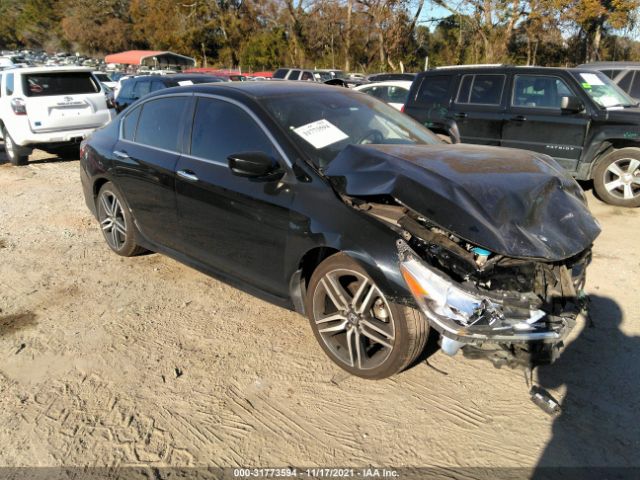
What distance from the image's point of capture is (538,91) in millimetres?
7520

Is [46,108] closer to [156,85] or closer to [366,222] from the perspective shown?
[156,85]

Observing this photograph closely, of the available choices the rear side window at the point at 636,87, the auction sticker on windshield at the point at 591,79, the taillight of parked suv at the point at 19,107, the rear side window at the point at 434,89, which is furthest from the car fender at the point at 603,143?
the taillight of parked suv at the point at 19,107

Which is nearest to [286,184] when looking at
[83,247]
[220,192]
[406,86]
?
[220,192]

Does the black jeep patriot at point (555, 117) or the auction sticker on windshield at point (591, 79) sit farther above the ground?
the auction sticker on windshield at point (591, 79)

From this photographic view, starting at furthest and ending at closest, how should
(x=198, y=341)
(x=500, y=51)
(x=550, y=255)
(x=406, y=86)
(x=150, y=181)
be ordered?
(x=500, y=51), (x=406, y=86), (x=150, y=181), (x=198, y=341), (x=550, y=255)

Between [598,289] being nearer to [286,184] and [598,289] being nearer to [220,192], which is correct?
[286,184]

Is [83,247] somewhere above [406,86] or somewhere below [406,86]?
below

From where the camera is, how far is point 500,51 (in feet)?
98.9

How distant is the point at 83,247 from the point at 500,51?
2987 cm

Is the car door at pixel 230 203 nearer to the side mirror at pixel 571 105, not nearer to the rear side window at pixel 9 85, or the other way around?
the side mirror at pixel 571 105

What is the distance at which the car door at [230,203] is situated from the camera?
3.40 meters

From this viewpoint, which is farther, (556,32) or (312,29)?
(312,29)

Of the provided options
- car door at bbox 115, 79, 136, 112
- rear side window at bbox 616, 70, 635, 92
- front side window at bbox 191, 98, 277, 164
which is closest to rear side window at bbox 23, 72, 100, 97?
car door at bbox 115, 79, 136, 112

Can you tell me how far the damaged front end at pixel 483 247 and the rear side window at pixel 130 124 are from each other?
8.10 ft
